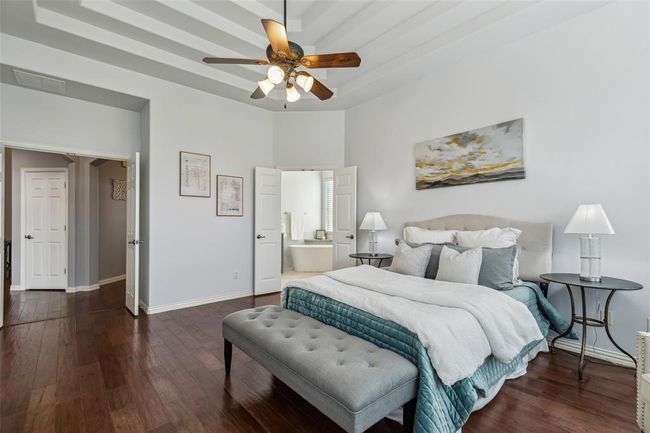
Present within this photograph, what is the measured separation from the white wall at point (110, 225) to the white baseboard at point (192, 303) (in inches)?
91.9

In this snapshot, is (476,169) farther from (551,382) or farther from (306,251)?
(306,251)

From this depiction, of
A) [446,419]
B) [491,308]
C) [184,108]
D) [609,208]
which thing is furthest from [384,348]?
[184,108]

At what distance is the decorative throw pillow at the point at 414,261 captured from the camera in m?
3.07

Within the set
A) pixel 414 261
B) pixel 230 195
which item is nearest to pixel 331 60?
pixel 414 261

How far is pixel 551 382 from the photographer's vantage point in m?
2.33

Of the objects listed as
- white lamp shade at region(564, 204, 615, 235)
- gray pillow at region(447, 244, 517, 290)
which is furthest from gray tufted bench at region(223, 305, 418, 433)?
white lamp shade at region(564, 204, 615, 235)

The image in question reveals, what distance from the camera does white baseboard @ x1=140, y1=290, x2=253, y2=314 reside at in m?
4.07

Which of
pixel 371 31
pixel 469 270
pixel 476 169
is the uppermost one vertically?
pixel 371 31

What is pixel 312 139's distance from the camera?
17.4 feet

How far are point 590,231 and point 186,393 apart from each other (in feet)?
10.8

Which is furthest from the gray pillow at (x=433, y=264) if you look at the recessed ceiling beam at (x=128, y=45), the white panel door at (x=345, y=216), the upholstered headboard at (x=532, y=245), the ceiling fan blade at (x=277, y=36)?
the recessed ceiling beam at (x=128, y=45)

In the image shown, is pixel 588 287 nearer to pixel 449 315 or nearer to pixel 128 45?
pixel 449 315

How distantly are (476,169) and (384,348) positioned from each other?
2.54m

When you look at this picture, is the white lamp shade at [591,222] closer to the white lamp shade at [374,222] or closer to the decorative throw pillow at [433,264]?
the decorative throw pillow at [433,264]
